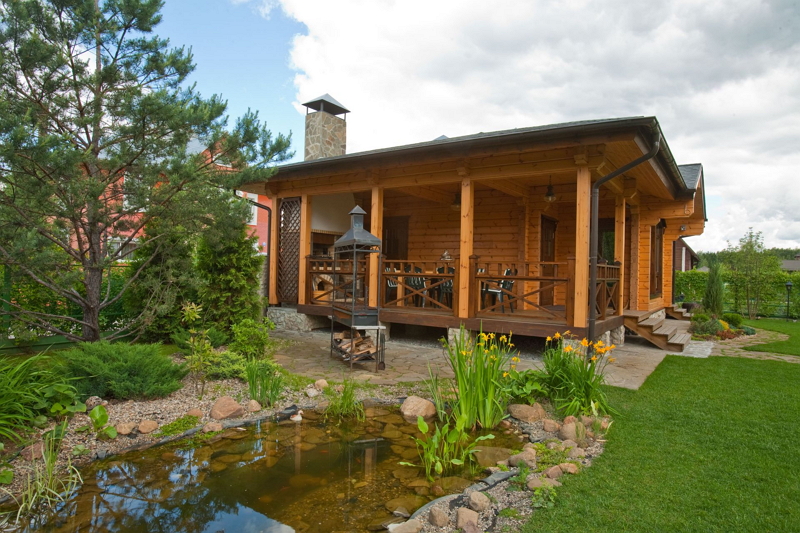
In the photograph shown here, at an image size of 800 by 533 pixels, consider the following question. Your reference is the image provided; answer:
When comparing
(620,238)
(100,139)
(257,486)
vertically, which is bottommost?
(257,486)

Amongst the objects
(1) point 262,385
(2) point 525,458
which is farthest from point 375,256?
(2) point 525,458

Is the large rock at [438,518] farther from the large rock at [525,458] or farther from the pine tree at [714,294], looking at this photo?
the pine tree at [714,294]

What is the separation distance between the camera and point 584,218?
6559 mm

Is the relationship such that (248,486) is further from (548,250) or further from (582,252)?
(548,250)

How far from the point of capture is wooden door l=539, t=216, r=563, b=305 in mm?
10461

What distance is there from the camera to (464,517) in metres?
2.56

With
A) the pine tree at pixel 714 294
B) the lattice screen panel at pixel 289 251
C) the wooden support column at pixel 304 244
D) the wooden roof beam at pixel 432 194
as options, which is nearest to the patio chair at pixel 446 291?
the wooden roof beam at pixel 432 194

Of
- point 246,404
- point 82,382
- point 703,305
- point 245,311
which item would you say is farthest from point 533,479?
point 703,305

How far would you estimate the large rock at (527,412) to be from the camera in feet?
14.1

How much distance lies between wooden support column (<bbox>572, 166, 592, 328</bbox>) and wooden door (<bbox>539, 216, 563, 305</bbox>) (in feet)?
Result: 12.2

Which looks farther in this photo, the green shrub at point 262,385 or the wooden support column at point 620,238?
the wooden support column at point 620,238

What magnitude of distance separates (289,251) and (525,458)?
7.52 meters

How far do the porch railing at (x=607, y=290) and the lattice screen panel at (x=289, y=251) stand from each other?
223 inches

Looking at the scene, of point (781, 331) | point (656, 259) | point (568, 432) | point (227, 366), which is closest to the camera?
point (568, 432)
